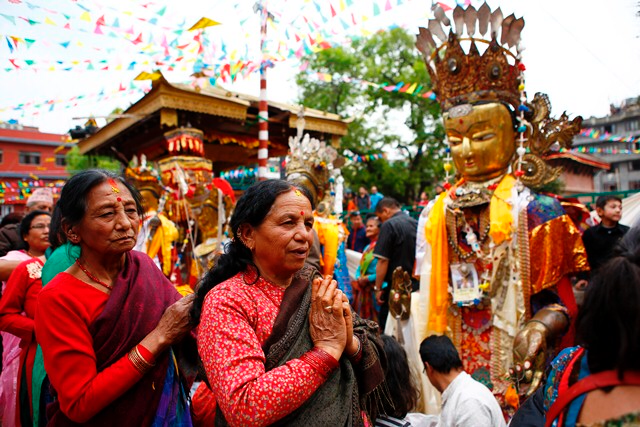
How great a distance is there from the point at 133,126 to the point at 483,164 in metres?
7.72

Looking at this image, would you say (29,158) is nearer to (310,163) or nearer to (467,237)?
(310,163)

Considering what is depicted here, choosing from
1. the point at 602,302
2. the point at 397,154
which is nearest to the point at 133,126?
the point at 602,302

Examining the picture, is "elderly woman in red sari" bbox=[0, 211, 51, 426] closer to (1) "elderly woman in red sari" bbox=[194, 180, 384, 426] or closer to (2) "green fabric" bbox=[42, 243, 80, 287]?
(2) "green fabric" bbox=[42, 243, 80, 287]

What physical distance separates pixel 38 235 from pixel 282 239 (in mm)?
2601

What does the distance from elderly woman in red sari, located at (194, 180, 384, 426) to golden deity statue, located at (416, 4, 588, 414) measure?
215cm

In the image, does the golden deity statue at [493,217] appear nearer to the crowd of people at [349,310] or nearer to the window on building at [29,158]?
the crowd of people at [349,310]

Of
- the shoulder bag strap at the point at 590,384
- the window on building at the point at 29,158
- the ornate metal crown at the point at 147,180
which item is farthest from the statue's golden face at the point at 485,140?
the window on building at the point at 29,158

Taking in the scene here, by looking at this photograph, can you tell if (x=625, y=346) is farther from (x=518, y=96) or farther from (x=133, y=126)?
(x=133, y=126)

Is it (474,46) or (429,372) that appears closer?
(429,372)

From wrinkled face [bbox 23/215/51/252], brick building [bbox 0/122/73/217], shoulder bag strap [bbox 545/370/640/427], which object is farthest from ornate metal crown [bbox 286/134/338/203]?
brick building [bbox 0/122/73/217]

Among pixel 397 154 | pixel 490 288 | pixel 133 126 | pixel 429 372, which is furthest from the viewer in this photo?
pixel 397 154

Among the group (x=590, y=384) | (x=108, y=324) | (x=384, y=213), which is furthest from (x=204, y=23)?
(x=590, y=384)

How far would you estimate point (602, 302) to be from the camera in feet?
3.39

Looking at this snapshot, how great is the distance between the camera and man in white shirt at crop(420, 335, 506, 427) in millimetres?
2357
